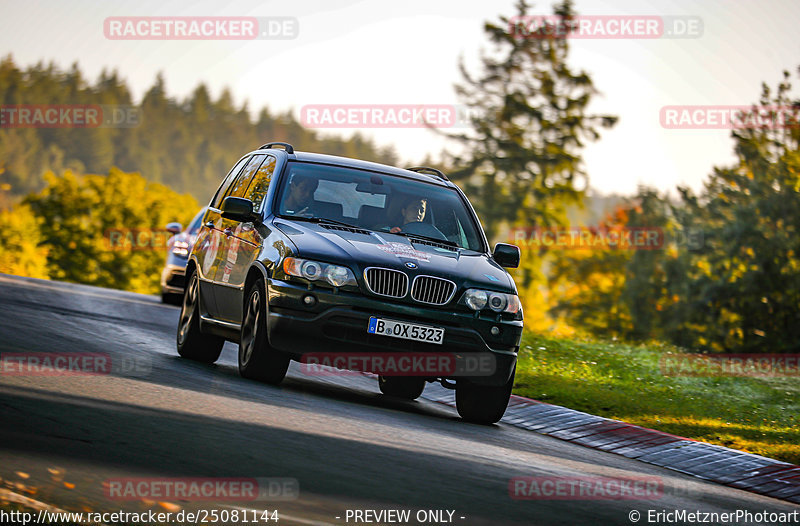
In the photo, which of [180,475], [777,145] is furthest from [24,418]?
[777,145]

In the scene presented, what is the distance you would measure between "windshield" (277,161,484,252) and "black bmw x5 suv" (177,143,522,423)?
0.04 feet

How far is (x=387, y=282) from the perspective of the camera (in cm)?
936

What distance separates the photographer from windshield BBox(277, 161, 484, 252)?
1041 cm

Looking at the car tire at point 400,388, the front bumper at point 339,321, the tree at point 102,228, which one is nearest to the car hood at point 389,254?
the front bumper at point 339,321

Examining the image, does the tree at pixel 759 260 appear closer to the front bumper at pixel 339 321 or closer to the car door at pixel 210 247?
the car door at pixel 210 247

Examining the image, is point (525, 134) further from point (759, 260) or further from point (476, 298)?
point (476, 298)

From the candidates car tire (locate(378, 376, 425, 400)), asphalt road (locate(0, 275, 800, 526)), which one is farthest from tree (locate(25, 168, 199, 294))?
asphalt road (locate(0, 275, 800, 526))

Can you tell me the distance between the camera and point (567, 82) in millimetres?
60031

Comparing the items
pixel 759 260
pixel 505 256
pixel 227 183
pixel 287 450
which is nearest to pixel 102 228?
pixel 759 260

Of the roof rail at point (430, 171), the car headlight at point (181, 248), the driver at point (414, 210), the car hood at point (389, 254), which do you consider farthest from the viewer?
the car headlight at point (181, 248)

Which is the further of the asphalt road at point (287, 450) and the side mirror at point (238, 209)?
the side mirror at point (238, 209)

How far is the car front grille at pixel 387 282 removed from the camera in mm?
9328

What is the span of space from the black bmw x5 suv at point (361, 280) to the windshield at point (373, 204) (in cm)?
1

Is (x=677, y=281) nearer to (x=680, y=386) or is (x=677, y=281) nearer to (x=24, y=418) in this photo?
(x=680, y=386)
